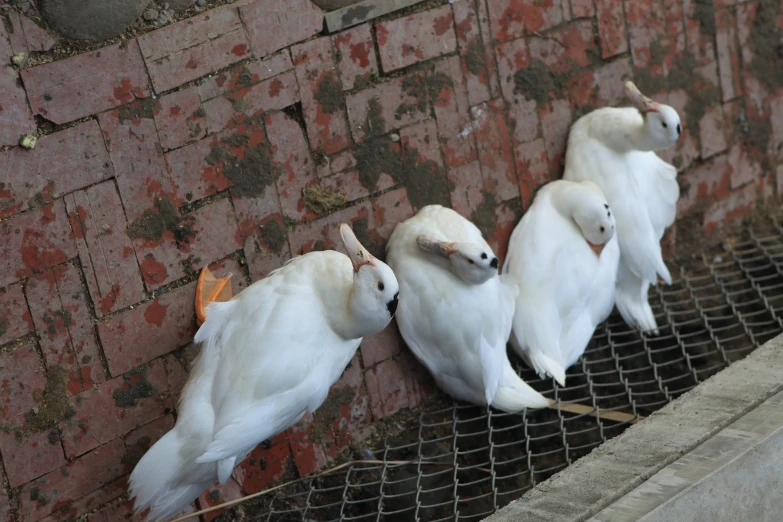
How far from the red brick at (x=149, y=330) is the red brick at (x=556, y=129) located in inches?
66.2

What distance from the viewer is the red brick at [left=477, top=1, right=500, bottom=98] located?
355 cm

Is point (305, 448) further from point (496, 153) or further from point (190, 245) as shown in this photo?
point (496, 153)

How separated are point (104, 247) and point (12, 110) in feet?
1.59

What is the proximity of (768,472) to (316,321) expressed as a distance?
1400 mm

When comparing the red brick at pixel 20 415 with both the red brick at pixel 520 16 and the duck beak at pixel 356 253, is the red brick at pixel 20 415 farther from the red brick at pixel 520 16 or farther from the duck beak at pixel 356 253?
the red brick at pixel 520 16

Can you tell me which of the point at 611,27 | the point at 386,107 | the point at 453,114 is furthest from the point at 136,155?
the point at 611,27

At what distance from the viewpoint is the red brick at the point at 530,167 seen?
3752 mm

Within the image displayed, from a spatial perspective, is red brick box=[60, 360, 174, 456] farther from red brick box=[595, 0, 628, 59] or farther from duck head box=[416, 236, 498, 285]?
red brick box=[595, 0, 628, 59]

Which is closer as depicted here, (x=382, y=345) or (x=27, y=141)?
(x=27, y=141)

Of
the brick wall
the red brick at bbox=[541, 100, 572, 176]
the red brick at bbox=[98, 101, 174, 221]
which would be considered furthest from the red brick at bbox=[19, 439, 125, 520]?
the red brick at bbox=[541, 100, 572, 176]

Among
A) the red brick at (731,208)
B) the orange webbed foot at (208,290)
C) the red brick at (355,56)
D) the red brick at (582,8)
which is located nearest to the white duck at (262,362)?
the orange webbed foot at (208,290)

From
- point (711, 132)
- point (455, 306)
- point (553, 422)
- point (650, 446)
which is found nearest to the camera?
point (650, 446)

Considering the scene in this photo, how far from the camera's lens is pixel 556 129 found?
385 cm

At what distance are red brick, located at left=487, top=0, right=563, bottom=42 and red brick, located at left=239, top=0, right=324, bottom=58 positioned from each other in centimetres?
81
